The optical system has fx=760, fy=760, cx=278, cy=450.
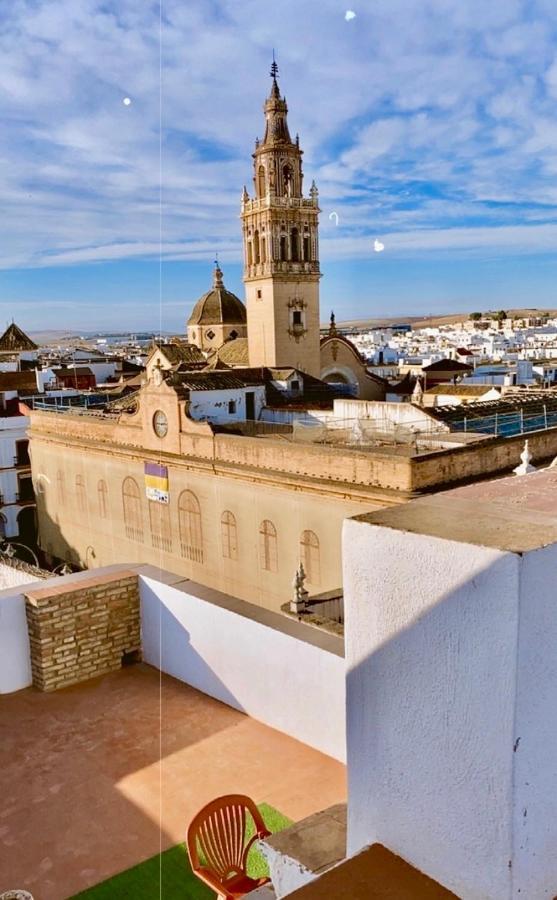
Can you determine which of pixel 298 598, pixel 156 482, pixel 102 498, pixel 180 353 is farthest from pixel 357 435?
pixel 180 353

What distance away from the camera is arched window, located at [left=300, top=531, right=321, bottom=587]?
51.0 ft

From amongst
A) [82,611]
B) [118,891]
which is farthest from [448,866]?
[82,611]

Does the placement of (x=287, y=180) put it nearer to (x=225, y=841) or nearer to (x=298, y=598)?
(x=298, y=598)

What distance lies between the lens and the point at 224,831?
139 inches

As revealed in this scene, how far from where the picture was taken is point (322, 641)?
198 inches

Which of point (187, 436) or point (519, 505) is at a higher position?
point (519, 505)

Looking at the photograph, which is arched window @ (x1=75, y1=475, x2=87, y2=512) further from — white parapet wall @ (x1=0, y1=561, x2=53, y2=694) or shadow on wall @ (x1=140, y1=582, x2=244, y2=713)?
white parapet wall @ (x1=0, y1=561, x2=53, y2=694)

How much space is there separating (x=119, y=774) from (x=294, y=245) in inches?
1094

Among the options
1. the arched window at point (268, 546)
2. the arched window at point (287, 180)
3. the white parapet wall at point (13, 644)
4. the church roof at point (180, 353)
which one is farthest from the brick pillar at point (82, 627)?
the church roof at point (180, 353)

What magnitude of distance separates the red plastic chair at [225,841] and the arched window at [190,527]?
1523cm

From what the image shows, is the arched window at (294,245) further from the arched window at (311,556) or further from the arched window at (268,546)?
the arched window at (311,556)

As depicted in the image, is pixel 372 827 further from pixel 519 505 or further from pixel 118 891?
pixel 118 891

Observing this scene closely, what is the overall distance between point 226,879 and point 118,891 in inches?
38.0

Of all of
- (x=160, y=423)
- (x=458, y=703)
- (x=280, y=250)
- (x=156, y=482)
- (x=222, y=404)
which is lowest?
(x=156, y=482)
